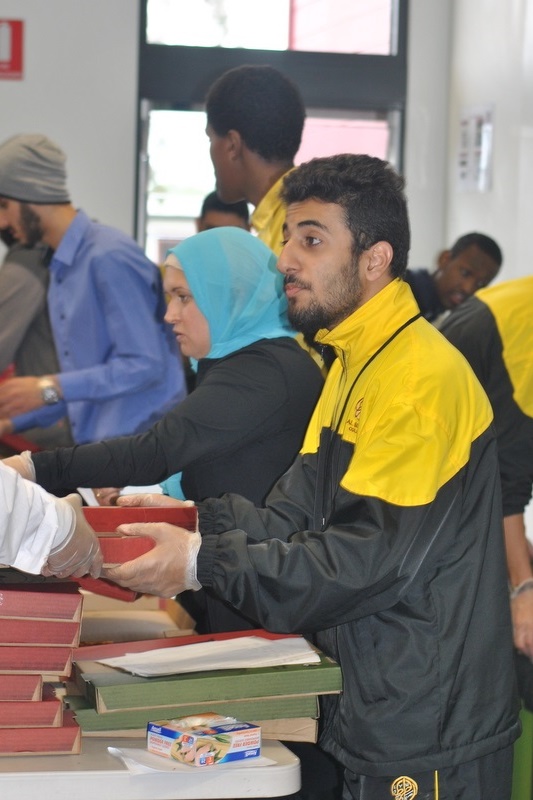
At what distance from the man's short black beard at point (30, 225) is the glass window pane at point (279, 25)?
324cm

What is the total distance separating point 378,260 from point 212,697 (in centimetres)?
66

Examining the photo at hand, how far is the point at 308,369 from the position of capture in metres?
2.07

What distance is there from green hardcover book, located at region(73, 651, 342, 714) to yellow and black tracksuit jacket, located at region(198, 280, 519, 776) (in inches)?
2.1

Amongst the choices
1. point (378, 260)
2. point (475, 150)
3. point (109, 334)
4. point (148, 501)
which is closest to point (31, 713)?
point (148, 501)

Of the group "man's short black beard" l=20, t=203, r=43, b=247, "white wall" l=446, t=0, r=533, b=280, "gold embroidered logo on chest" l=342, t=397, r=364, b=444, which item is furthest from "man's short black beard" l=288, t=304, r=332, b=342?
"white wall" l=446, t=0, r=533, b=280

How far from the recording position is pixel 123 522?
61.9 inches

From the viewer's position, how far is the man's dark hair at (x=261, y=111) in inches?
106

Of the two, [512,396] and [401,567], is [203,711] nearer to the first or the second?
[401,567]

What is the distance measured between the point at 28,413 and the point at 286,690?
1486 mm

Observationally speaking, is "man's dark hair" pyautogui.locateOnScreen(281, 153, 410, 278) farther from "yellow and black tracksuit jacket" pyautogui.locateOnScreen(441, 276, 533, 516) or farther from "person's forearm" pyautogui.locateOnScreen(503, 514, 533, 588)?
"person's forearm" pyautogui.locateOnScreen(503, 514, 533, 588)

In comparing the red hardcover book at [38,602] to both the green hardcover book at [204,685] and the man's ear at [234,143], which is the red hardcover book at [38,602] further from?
the man's ear at [234,143]

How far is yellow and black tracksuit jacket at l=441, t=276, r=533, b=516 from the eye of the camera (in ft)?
7.02

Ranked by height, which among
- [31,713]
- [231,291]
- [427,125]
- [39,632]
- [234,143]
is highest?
[427,125]

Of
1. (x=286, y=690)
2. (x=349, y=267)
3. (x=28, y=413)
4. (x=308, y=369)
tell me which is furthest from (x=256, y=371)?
(x=28, y=413)
